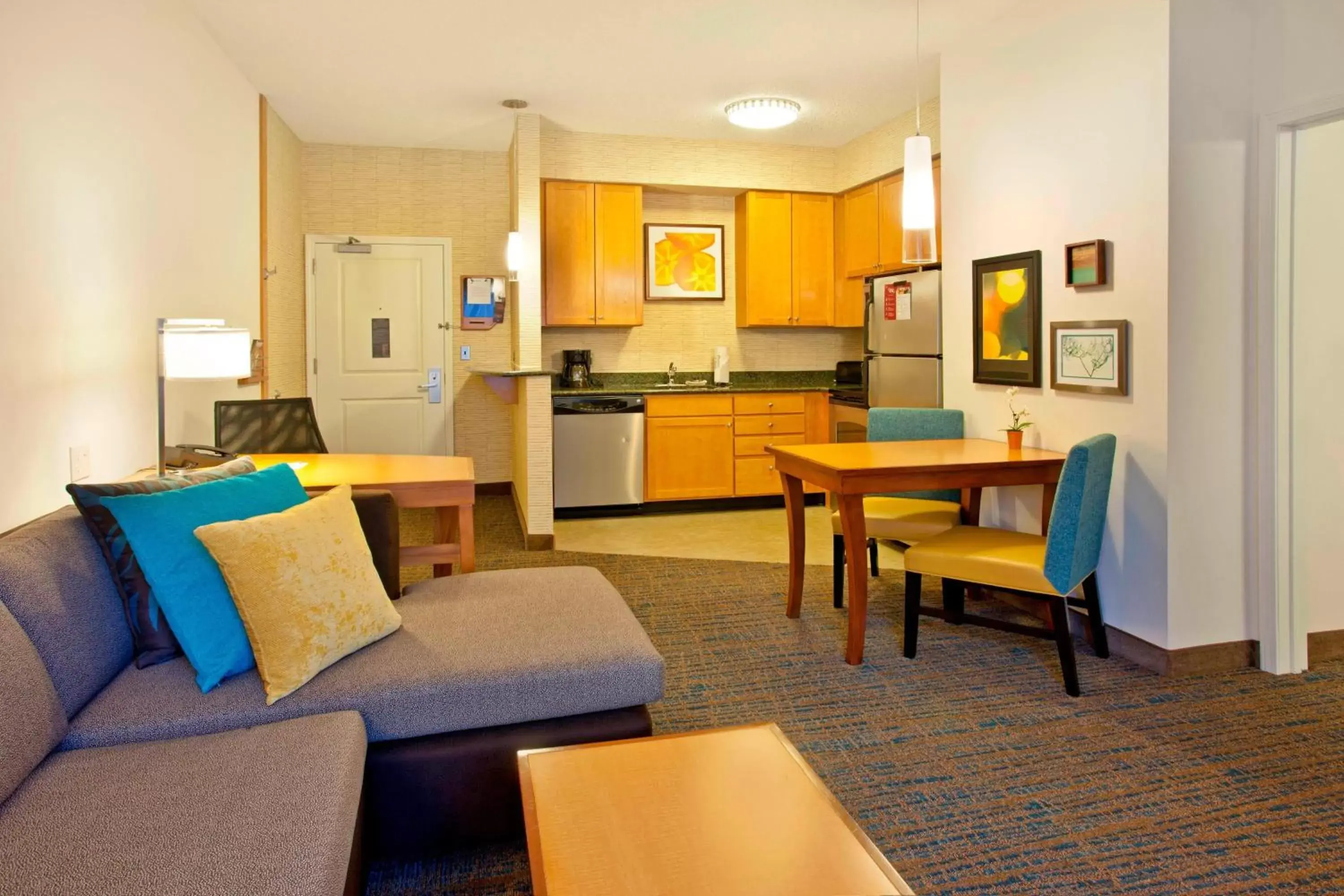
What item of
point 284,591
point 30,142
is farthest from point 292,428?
point 284,591

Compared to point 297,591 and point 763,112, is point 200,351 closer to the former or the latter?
point 297,591

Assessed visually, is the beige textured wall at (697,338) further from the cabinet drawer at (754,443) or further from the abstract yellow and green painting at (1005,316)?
the abstract yellow and green painting at (1005,316)

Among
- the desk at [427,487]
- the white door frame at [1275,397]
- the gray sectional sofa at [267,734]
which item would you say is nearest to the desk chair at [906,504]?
the white door frame at [1275,397]

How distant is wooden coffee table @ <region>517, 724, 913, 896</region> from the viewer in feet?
4.18

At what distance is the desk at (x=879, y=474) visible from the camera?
3.13 metres

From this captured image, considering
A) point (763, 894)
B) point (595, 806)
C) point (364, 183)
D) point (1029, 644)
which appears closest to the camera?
point (763, 894)

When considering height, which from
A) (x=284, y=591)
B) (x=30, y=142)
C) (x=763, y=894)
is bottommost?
(x=763, y=894)

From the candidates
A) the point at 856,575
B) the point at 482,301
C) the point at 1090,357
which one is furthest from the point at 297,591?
the point at 482,301

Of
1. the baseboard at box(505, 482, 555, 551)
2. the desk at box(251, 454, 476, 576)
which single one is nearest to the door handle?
the baseboard at box(505, 482, 555, 551)

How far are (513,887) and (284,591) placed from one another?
0.80 meters

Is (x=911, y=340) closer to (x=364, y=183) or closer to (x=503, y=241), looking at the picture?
(x=503, y=241)

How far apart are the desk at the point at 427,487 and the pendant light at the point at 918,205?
1.89 meters

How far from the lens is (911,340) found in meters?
5.03

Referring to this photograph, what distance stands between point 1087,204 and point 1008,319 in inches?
25.2
